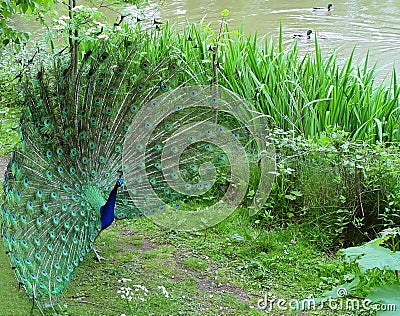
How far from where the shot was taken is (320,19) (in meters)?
12.9

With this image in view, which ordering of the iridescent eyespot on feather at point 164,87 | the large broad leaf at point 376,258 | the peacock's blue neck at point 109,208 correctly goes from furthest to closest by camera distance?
the iridescent eyespot on feather at point 164,87
the peacock's blue neck at point 109,208
the large broad leaf at point 376,258

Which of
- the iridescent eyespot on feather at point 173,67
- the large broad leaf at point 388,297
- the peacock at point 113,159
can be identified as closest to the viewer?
the large broad leaf at point 388,297

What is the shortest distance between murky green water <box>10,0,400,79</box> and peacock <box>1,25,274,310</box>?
522cm

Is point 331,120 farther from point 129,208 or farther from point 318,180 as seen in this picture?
point 129,208

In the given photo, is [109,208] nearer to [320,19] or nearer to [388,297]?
[388,297]

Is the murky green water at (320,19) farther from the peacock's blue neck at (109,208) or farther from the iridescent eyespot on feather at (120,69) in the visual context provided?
the peacock's blue neck at (109,208)

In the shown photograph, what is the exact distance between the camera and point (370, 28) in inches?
468

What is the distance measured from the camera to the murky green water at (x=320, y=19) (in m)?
10.5

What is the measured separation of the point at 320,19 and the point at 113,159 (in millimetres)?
10186

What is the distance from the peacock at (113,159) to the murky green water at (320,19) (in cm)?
522

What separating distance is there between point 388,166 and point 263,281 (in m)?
1.24

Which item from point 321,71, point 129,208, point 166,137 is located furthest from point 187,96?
point 321,71

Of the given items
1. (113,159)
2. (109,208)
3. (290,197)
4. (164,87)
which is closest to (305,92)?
(290,197)

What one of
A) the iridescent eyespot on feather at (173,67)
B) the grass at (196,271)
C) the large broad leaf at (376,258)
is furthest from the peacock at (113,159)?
the large broad leaf at (376,258)
